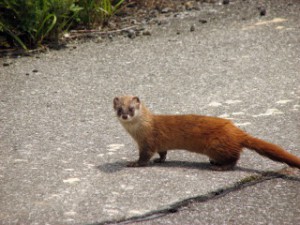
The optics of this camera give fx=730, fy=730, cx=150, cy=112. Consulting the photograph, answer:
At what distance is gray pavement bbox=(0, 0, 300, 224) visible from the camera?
12.6 feet

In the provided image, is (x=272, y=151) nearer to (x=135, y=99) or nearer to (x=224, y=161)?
(x=224, y=161)

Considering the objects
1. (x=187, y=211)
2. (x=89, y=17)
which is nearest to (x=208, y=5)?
(x=89, y=17)

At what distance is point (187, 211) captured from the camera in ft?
12.4

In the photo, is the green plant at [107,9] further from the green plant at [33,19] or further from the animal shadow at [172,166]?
the animal shadow at [172,166]

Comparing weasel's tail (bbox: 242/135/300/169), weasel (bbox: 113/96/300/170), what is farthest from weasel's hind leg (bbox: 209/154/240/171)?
weasel's tail (bbox: 242/135/300/169)

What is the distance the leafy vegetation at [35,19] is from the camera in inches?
258

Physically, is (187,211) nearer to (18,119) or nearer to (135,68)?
(18,119)

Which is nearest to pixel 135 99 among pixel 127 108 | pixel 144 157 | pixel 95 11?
pixel 127 108

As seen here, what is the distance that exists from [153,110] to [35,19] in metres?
1.78

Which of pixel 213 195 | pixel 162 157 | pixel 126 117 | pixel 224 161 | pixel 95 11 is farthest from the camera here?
pixel 95 11

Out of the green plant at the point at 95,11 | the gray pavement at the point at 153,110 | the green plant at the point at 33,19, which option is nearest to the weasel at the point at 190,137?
the gray pavement at the point at 153,110

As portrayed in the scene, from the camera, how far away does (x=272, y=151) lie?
4109 mm

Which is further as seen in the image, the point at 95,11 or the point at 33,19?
the point at 95,11

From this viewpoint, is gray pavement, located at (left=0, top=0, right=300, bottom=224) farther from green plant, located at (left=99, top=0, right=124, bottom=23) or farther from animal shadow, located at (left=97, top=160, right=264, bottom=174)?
green plant, located at (left=99, top=0, right=124, bottom=23)
